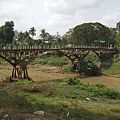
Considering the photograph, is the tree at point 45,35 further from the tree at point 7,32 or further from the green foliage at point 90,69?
the green foliage at point 90,69

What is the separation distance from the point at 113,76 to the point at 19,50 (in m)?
21.1

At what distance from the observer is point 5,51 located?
32.5 meters

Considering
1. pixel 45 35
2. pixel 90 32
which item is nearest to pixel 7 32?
pixel 45 35

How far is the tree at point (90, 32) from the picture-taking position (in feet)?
227

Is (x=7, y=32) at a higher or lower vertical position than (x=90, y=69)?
higher

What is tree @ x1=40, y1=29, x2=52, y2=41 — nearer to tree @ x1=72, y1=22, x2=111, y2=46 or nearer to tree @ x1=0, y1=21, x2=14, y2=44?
tree @ x1=0, y1=21, x2=14, y2=44

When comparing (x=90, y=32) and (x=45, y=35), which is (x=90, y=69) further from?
(x=45, y=35)

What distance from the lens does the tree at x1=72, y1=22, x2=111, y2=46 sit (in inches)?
2721

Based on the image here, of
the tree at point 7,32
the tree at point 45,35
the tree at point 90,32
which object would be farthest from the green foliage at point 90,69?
the tree at point 45,35

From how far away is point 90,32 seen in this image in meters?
70.0

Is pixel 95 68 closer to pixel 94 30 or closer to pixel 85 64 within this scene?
→ pixel 85 64

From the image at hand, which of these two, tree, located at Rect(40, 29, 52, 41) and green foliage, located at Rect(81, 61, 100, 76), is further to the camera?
tree, located at Rect(40, 29, 52, 41)

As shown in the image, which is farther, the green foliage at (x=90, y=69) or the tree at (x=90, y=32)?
the tree at (x=90, y=32)

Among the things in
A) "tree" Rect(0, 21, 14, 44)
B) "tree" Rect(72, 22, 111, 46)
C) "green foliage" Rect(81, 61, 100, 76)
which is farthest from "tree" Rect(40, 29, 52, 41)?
"green foliage" Rect(81, 61, 100, 76)
